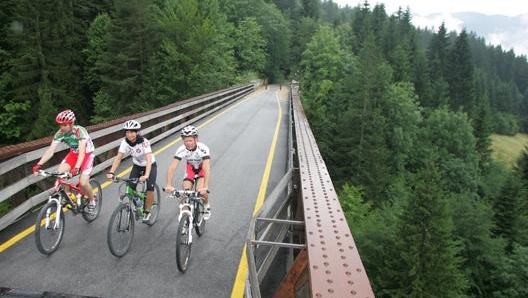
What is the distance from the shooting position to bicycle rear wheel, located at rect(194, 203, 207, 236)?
6.71m

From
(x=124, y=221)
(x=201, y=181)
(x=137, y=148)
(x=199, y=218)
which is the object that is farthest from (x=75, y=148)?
(x=199, y=218)

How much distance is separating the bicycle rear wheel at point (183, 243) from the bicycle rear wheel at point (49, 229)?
75.9 inches

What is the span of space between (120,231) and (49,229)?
41.3 inches

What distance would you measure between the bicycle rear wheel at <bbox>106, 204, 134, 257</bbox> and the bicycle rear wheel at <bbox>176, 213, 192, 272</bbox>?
1.00 m

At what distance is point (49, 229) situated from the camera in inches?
246

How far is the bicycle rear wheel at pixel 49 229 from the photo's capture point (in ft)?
19.6

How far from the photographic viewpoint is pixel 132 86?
38000 millimetres

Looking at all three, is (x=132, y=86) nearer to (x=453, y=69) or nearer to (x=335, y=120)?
(x=335, y=120)

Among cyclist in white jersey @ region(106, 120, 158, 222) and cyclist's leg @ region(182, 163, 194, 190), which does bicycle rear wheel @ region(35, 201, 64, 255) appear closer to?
cyclist in white jersey @ region(106, 120, 158, 222)

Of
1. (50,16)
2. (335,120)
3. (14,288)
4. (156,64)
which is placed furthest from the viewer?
(335,120)

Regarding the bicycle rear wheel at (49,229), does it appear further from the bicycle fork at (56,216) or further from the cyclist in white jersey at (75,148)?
the cyclist in white jersey at (75,148)

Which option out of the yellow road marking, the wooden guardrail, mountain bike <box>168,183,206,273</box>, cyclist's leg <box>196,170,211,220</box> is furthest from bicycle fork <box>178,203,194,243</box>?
the wooden guardrail

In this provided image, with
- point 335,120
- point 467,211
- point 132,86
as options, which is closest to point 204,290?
point 467,211

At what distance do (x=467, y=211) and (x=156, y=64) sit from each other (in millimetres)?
28110
